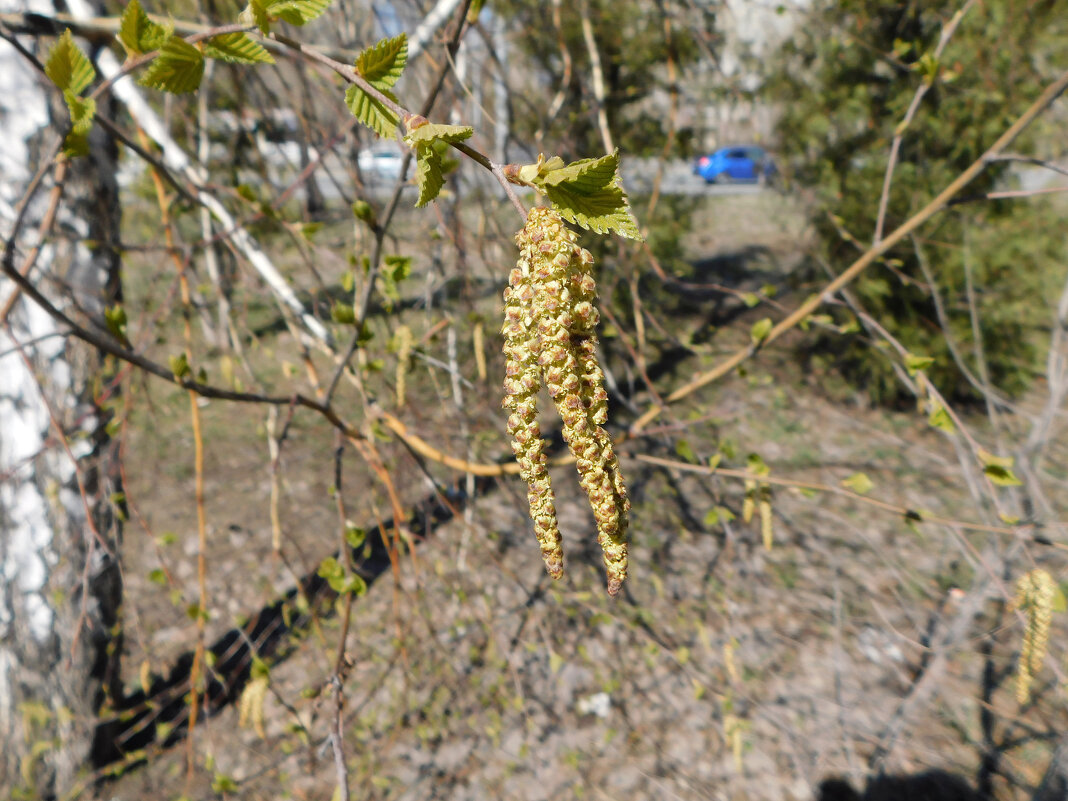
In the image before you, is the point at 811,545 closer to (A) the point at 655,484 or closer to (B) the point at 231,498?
(A) the point at 655,484

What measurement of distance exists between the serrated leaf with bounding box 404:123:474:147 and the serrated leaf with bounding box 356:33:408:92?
0.16 metres

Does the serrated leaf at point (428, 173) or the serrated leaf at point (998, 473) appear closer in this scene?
the serrated leaf at point (428, 173)

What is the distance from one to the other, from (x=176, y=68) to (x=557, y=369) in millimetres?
612

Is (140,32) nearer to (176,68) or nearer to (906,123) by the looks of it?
(176,68)

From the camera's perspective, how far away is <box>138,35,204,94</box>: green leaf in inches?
29.7

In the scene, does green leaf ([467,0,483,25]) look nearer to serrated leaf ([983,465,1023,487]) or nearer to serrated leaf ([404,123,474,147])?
serrated leaf ([404,123,474,147])

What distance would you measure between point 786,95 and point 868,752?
556cm

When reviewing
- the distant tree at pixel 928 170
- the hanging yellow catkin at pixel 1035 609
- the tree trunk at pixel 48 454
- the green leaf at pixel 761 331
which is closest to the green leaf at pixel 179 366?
the tree trunk at pixel 48 454

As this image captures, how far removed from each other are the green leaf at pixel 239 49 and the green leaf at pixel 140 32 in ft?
0.28

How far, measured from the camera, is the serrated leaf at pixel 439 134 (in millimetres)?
513

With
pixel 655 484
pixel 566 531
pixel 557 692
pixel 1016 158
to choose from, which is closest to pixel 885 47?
pixel 655 484

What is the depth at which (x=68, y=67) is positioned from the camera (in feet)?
2.78

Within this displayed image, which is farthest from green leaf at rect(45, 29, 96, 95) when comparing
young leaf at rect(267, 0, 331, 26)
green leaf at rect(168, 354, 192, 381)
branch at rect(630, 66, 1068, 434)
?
branch at rect(630, 66, 1068, 434)

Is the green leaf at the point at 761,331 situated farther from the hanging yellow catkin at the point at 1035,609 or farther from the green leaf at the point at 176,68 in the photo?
the green leaf at the point at 176,68
